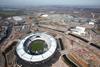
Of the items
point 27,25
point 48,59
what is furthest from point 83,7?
point 48,59

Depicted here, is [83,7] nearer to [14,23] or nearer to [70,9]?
[70,9]

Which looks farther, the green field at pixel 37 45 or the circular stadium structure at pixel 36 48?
the green field at pixel 37 45

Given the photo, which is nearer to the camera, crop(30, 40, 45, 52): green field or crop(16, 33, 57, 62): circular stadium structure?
crop(16, 33, 57, 62): circular stadium structure

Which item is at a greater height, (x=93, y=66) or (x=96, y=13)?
(x=96, y=13)

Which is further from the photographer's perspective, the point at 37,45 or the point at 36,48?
the point at 37,45

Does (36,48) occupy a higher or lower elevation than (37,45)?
lower
